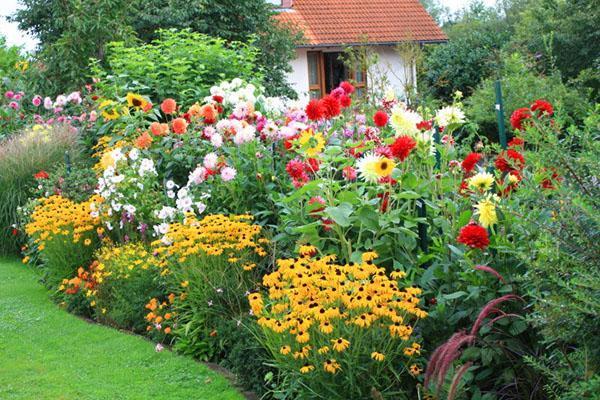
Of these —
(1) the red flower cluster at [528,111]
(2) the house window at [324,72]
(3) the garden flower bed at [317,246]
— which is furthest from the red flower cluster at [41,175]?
(2) the house window at [324,72]

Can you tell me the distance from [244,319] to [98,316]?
210cm

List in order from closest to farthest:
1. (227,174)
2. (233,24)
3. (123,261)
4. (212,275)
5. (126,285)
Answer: (212,275) → (227,174) → (126,285) → (123,261) → (233,24)

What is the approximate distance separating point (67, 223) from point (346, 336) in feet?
14.5

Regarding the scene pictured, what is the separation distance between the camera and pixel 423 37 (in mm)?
32281

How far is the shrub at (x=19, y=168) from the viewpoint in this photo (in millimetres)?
10609

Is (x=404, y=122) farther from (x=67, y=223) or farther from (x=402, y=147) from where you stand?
(x=67, y=223)

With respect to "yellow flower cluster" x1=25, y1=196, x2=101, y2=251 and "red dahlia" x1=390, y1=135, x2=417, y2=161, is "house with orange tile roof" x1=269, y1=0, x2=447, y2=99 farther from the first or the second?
"red dahlia" x1=390, y1=135, x2=417, y2=161

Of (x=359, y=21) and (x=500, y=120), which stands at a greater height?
(x=359, y=21)

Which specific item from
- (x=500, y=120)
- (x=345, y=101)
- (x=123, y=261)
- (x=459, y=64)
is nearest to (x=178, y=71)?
(x=123, y=261)

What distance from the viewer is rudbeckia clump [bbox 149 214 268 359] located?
5.87 m

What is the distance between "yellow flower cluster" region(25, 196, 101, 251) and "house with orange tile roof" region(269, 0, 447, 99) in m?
21.5

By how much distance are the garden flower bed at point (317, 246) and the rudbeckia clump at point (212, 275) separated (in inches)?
0.6

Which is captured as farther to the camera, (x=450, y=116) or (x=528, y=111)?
(x=450, y=116)

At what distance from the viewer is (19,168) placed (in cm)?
1067
